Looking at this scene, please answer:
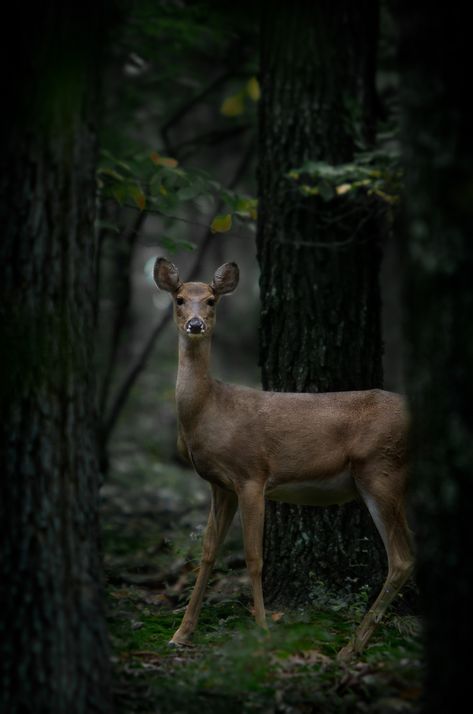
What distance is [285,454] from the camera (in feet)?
21.3

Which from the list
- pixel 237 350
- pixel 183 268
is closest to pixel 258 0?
pixel 237 350

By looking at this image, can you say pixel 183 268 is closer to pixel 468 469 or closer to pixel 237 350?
pixel 237 350

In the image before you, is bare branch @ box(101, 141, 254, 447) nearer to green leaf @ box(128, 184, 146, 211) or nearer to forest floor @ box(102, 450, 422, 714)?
forest floor @ box(102, 450, 422, 714)

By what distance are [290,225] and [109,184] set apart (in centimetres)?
147

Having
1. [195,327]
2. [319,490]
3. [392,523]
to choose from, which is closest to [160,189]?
[195,327]

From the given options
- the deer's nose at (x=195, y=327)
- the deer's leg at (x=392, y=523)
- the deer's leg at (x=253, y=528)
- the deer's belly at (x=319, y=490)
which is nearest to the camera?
the deer's leg at (x=392, y=523)

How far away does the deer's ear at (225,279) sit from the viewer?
23.4 feet

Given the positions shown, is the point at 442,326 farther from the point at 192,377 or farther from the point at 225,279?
the point at 225,279

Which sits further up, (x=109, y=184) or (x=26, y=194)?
(x=109, y=184)

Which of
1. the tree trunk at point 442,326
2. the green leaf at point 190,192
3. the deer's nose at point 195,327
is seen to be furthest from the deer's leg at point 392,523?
the green leaf at point 190,192

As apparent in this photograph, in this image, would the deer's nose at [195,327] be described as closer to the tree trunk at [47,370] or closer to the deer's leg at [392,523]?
the deer's leg at [392,523]

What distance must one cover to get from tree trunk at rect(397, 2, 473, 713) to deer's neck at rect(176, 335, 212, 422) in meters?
3.03

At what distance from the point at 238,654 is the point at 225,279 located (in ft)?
10.7

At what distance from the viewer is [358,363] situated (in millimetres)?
7184
